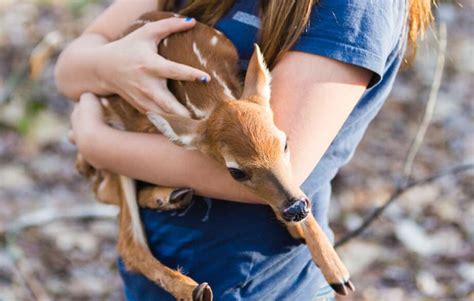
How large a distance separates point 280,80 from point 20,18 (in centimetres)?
448

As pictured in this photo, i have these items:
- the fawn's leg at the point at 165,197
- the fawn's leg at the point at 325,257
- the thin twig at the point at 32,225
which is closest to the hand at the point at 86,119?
the fawn's leg at the point at 165,197

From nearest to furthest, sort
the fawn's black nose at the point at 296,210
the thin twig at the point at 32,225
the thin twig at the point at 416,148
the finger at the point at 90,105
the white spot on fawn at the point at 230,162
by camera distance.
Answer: the fawn's black nose at the point at 296,210, the white spot on fawn at the point at 230,162, the finger at the point at 90,105, the thin twig at the point at 416,148, the thin twig at the point at 32,225

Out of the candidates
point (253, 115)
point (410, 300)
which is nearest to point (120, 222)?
point (253, 115)

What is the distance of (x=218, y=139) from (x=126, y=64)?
37 centimetres

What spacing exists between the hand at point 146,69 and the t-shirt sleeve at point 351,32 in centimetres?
33

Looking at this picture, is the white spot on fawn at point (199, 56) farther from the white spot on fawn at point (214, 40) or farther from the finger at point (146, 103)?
the finger at point (146, 103)

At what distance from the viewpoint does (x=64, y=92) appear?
8.27ft

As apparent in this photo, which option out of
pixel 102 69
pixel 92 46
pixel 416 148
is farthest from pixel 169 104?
pixel 416 148

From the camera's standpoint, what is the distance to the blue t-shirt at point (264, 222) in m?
1.91

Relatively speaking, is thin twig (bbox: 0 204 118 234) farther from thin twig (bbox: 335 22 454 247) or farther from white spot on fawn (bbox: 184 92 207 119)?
white spot on fawn (bbox: 184 92 207 119)

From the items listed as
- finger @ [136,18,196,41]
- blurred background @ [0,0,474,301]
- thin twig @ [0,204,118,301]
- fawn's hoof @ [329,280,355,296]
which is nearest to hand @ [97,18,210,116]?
finger @ [136,18,196,41]

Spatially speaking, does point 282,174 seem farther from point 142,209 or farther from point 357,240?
point 357,240

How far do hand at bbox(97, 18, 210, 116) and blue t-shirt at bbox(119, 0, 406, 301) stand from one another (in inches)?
6.3

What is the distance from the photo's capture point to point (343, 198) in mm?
4465
